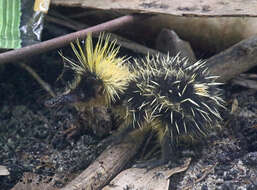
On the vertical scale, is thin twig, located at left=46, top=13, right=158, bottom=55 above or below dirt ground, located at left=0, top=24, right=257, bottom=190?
above

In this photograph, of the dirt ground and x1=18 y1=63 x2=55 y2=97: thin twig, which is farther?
x1=18 y1=63 x2=55 y2=97: thin twig

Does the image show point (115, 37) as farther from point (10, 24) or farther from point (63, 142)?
point (63, 142)

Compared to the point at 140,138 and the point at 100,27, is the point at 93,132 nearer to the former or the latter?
the point at 140,138

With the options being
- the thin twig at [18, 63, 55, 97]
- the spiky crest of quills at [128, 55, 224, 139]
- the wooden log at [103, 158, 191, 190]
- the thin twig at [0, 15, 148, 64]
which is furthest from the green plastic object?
the wooden log at [103, 158, 191, 190]

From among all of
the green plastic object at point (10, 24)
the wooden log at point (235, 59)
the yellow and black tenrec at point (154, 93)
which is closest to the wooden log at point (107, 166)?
the yellow and black tenrec at point (154, 93)

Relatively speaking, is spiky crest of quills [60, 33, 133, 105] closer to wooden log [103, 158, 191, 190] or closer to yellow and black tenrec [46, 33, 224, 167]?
yellow and black tenrec [46, 33, 224, 167]

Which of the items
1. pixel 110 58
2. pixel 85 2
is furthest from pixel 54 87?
pixel 110 58

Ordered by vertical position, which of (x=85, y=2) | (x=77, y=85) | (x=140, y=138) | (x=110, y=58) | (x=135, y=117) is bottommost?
(x=140, y=138)
